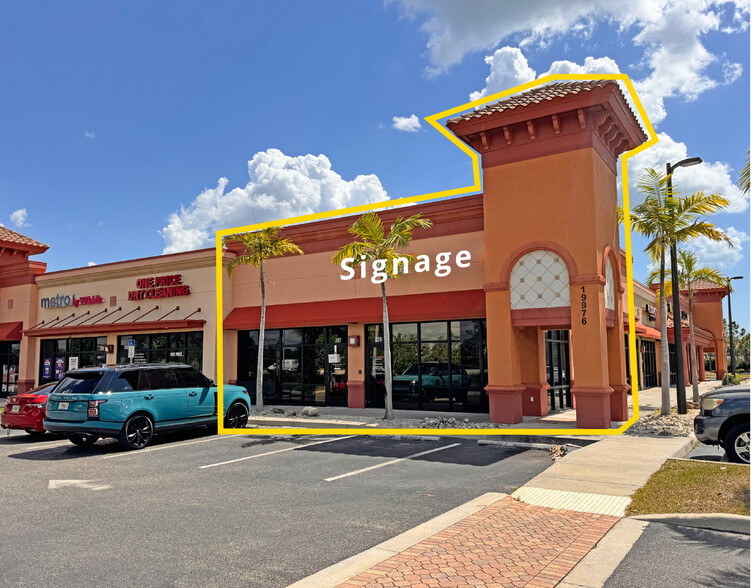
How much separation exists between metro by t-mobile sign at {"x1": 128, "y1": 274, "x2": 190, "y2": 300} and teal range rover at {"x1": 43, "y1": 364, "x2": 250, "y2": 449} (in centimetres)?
1093

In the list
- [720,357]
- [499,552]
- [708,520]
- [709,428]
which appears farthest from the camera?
[720,357]

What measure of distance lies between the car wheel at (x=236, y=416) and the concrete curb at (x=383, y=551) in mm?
9110

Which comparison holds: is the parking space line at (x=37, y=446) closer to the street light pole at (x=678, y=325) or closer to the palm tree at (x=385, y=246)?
the palm tree at (x=385, y=246)

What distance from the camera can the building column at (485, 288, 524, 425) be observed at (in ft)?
52.7

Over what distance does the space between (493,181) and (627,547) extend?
12.1 meters

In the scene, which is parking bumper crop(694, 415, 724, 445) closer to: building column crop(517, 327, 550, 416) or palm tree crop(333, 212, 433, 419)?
building column crop(517, 327, 550, 416)

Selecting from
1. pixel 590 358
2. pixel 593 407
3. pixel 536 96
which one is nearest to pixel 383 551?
pixel 593 407

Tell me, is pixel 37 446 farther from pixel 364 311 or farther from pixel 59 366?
pixel 59 366

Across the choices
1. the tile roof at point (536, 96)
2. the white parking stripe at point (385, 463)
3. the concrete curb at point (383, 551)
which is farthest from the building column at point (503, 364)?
the concrete curb at point (383, 551)

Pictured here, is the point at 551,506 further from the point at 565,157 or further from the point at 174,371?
the point at 565,157

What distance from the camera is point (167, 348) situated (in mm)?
25391

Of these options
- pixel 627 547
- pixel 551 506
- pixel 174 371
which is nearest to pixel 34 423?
pixel 174 371

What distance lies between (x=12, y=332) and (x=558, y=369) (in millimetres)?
25918

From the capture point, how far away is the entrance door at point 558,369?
62.4 feet
